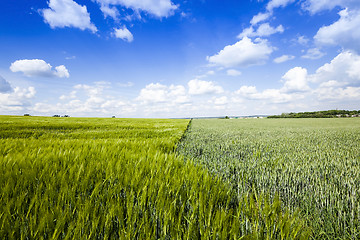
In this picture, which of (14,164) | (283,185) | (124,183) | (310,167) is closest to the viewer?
(124,183)

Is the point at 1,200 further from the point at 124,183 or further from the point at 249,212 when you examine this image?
the point at 249,212

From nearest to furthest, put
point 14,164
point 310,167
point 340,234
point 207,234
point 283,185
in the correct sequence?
point 207,234 < point 340,234 < point 283,185 < point 14,164 < point 310,167

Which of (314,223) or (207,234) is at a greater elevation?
(207,234)

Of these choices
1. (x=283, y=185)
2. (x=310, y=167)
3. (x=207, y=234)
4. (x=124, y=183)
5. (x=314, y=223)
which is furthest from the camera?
(x=310, y=167)

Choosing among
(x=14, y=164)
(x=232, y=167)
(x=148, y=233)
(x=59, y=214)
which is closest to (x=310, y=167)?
(x=232, y=167)

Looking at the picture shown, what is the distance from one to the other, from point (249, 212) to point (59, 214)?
1.31 meters

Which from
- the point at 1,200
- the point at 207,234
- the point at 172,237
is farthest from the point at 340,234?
the point at 1,200

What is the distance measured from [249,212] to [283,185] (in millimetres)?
811

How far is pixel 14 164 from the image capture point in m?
1.91

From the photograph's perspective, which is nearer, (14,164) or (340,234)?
(340,234)

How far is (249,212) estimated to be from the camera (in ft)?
3.72

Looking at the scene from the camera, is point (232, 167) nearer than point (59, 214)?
No

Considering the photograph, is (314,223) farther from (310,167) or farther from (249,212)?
(310,167)

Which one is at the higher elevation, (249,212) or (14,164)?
(14,164)
